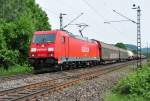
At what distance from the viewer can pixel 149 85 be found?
15070 mm

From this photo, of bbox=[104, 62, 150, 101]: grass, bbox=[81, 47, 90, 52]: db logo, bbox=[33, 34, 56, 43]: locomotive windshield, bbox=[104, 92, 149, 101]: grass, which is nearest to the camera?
bbox=[104, 92, 149, 101]: grass

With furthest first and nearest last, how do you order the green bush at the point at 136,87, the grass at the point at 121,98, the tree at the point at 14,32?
the tree at the point at 14,32
the green bush at the point at 136,87
the grass at the point at 121,98

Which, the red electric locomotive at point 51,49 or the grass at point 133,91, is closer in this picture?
the grass at point 133,91

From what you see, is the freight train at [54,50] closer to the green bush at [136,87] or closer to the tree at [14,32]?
the tree at [14,32]

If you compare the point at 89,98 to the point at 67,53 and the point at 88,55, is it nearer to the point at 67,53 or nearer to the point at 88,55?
the point at 67,53

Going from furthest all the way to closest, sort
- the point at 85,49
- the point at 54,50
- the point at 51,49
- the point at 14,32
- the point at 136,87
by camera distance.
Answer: the point at 85,49 → the point at 14,32 → the point at 51,49 → the point at 54,50 → the point at 136,87

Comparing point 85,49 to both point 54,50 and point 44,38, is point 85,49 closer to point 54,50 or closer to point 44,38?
point 44,38

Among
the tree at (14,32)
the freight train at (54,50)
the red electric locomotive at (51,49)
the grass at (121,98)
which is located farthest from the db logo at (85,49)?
the grass at (121,98)

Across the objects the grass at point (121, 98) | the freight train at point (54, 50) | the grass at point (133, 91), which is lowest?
the grass at point (121, 98)

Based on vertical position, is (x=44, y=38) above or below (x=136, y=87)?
above

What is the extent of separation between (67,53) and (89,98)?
17.7 m

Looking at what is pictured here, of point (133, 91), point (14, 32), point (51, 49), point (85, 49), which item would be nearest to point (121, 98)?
point (133, 91)

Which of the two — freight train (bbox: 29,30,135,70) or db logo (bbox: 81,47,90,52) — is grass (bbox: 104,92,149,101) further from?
db logo (bbox: 81,47,90,52)

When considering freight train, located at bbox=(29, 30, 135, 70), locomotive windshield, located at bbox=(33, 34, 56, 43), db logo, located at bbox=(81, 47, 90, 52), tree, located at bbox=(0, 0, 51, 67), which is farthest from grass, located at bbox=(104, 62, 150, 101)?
db logo, located at bbox=(81, 47, 90, 52)
